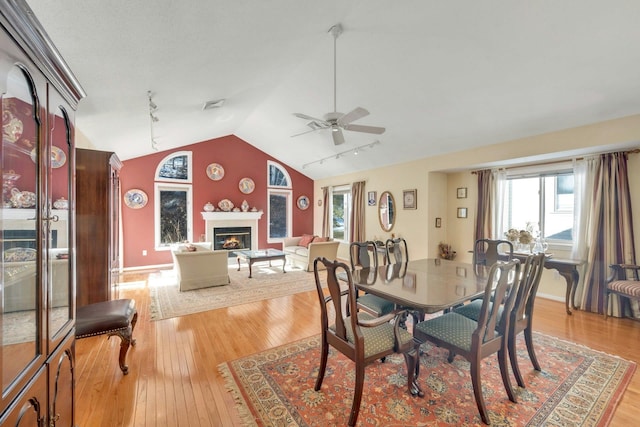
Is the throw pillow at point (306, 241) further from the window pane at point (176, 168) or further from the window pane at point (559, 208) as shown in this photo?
the window pane at point (559, 208)

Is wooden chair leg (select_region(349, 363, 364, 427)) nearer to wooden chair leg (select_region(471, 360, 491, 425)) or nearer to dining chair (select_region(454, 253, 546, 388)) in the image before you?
wooden chair leg (select_region(471, 360, 491, 425))

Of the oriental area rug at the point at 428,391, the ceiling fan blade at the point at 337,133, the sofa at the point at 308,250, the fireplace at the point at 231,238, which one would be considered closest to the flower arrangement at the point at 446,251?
the sofa at the point at 308,250

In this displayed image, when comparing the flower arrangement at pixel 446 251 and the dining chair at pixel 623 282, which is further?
the flower arrangement at pixel 446 251

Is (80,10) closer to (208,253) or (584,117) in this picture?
(208,253)

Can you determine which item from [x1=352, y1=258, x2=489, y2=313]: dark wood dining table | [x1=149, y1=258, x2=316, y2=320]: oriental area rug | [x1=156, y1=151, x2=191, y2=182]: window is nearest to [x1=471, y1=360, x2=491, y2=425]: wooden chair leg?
[x1=352, y1=258, x2=489, y2=313]: dark wood dining table

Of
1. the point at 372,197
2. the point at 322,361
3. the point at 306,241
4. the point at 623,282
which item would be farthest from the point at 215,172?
the point at 623,282

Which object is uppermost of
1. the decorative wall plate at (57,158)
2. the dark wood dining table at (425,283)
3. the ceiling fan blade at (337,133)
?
the ceiling fan blade at (337,133)

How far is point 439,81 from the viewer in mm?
3424

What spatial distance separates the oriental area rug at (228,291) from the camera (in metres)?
3.85

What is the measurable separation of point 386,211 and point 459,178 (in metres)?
1.65

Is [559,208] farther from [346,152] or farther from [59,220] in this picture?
[59,220]

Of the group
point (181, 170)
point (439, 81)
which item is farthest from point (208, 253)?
point (439, 81)

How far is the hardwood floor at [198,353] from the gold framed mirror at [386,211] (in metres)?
2.77

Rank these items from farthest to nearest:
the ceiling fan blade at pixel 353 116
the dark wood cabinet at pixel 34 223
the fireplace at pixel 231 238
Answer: the fireplace at pixel 231 238 → the ceiling fan blade at pixel 353 116 → the dark wood cabinet at pixel 34 223
